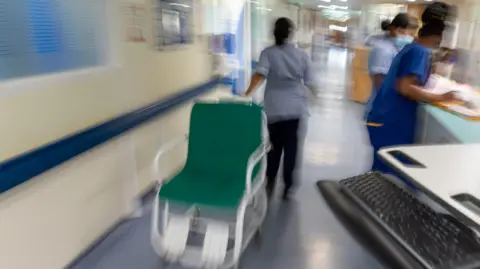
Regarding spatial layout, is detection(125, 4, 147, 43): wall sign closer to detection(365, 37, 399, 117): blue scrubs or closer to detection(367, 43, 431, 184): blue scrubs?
detection(367, 43, 431, 184): blue scrubs

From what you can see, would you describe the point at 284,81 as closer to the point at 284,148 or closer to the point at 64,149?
the point at 284,148

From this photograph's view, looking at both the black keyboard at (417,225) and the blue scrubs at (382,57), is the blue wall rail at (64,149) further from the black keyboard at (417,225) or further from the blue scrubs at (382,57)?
the blue scrubs at (382,57)

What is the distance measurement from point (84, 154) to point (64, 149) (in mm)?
286

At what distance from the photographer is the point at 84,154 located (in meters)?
2.36

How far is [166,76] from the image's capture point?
342cm

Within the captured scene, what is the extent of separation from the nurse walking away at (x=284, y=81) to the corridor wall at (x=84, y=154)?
87cm

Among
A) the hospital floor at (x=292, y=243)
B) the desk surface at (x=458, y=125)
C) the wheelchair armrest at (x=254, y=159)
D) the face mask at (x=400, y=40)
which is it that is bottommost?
the hospital floor at (x=292, y=243)

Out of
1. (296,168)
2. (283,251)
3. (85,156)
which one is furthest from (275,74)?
(85,156)

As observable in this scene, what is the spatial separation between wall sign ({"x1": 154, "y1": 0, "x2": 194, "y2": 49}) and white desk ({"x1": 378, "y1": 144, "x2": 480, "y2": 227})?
239cm

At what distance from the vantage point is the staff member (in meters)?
3.86

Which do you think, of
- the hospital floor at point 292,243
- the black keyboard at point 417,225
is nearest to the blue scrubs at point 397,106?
the hospital floor at point 292,243

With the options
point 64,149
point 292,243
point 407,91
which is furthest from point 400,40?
point 64,149

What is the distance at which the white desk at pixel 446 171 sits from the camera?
0.98 meters

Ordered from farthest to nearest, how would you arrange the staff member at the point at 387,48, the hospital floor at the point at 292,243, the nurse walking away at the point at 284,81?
the staff member at the point at 387,48 < the nurse walking away at the point at 284,81 < the hospital floor at the point at 292,243
